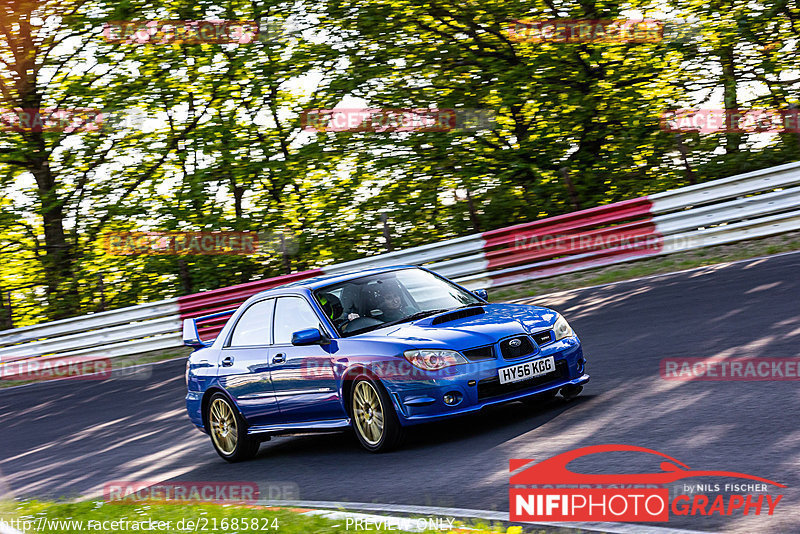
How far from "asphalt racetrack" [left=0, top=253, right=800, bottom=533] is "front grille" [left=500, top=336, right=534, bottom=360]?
55cm

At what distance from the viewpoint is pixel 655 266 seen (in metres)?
14.4

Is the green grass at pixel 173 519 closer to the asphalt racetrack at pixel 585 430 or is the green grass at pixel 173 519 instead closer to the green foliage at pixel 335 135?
the asphalt racetrack at pixel 585 430

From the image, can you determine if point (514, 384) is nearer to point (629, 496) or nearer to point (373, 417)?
point (373, 417)

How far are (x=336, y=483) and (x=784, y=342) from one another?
4.05 meters

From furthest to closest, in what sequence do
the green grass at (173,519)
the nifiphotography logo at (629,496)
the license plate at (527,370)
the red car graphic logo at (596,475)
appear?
the license plate at (527,370) < the green grass at (173,519) < the red car graphic logo at (596,475) < the nifiphotography logo at (629,496)

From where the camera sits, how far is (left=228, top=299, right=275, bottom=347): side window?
29.5 ft

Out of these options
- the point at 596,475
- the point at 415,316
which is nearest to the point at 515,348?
the point at 415,316

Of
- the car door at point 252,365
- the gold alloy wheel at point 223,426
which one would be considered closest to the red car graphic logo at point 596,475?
the car door at point 252,365

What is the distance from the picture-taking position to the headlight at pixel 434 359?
7375mm

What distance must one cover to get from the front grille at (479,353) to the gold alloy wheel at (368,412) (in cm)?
77

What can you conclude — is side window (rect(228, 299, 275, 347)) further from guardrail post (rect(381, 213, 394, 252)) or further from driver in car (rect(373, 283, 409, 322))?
guardrail post (rect(381, 213, 394, 252))

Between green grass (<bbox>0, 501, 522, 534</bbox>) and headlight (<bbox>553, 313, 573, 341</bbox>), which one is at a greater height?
headlight (<bbox>553, 313, 573, 341</bbox>)

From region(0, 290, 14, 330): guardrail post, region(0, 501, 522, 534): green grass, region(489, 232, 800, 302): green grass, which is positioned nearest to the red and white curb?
region(0, 501, 522, 534): green grass

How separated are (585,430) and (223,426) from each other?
12.4 ft
